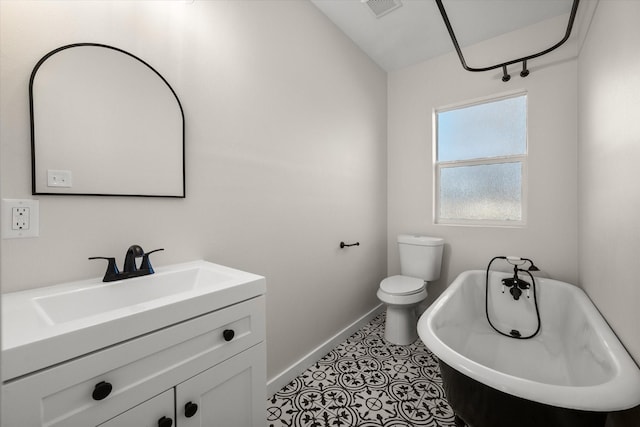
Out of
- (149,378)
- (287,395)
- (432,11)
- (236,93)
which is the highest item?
(432,11)

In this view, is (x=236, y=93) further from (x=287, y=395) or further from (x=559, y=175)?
(x=559, y=175)

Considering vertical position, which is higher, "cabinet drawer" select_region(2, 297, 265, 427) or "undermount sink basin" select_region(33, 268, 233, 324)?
"undermount sink basin" select_region(33, 268, 233, 324)

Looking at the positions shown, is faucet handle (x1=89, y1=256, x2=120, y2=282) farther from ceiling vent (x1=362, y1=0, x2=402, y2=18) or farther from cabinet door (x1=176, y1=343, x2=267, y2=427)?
ceiling vent (x1=362, y1=0, x2=402, y2=18)

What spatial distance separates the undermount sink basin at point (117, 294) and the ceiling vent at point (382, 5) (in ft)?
6.87

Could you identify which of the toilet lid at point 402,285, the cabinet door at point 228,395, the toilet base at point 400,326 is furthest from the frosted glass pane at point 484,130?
the cabinet door at point 228,395

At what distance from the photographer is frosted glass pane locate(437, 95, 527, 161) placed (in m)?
2.48

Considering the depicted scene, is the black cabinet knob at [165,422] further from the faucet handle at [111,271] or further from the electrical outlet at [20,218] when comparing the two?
the electrical outlet at [20,218]

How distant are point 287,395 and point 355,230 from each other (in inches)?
53.6

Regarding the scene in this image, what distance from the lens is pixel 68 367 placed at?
68 cm

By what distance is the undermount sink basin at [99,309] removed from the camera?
654 millimetres

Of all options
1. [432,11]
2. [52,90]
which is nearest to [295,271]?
[52,90]

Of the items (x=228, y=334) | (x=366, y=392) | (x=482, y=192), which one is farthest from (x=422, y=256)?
(x=228, y=334)

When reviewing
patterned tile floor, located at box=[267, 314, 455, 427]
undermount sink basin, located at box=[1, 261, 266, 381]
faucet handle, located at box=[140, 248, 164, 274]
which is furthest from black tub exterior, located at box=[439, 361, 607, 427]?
faucet handle, located at box=[140, 248, 164, 274]

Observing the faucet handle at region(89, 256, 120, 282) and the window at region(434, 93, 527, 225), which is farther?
the window at region(434, 93, 527, 225)
